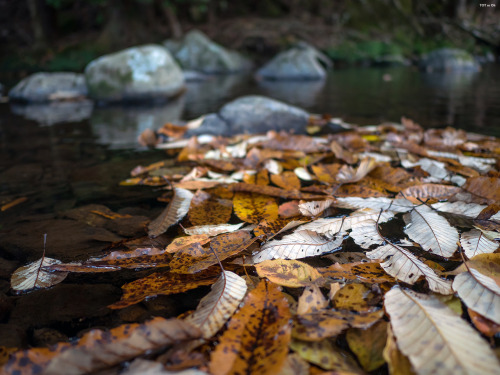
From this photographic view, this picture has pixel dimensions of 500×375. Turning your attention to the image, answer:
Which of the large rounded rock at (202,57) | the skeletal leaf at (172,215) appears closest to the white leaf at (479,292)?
the skeletal leaf at (172,215)

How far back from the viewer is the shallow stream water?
0.87 metres

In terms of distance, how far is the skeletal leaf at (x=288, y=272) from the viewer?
2.84 ft

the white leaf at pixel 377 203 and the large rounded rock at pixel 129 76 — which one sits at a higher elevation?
the white leaf at pixel 377 203

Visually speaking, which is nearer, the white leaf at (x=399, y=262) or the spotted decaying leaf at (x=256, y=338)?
the spotted decaying leaf at (x=256, y=338)

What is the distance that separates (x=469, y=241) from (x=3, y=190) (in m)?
2.13

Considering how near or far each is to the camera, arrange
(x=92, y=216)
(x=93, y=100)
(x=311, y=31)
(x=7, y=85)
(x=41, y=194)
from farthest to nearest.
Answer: (x=311, y=31), (x=7, y=85), (x=93, y=100), (x=41, y=194), (x=92, y=216)

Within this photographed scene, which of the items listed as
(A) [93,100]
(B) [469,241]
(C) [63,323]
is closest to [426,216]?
(B) [469,241]

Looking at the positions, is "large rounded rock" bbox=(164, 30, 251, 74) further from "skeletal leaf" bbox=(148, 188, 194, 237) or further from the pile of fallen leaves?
"skeletal leaf" bbox=(148, 188, 194, 237)

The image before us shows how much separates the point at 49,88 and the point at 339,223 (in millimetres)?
6916

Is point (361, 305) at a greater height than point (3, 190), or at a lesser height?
greater

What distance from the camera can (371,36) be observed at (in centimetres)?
1778

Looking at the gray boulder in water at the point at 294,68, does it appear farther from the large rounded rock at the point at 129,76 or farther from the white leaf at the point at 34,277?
the white leaf at the point at 34,277

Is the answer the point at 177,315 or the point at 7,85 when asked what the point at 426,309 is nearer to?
the point at 177,315

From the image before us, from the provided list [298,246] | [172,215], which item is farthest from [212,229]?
[298,246]
